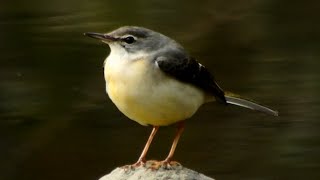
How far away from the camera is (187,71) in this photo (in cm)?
822

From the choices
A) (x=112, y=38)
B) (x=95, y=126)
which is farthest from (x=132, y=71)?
(x=95, y=126)

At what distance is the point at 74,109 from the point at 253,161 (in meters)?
1.81

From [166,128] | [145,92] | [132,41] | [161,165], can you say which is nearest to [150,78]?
[145,92]

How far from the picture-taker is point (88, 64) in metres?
12.6

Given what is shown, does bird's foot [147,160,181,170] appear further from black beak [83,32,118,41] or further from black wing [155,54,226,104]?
black beak [83,32,118,41]

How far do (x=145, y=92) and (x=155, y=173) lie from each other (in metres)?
0.49

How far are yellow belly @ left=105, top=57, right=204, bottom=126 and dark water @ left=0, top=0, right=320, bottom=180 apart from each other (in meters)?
4.18

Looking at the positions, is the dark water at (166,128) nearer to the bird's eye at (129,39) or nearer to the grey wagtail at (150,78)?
the grey wagtail at (150,78)

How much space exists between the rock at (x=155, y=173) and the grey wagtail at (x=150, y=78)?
8 centimetres

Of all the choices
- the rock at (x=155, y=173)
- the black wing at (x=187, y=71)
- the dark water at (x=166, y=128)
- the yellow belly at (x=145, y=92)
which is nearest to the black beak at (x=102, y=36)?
the yellow belly at (x=145, y=92)

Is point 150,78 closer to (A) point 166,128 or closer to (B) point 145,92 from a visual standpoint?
(B) point 145,92

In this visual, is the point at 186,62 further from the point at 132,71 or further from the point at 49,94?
the point at 49,94

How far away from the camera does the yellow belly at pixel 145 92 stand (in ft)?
25.7

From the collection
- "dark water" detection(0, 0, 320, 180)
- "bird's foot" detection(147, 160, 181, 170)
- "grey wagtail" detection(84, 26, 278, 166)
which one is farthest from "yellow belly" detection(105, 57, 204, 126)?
"dark water" detection(0, 0, 320, 180)
